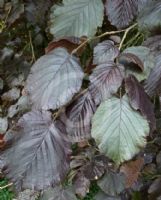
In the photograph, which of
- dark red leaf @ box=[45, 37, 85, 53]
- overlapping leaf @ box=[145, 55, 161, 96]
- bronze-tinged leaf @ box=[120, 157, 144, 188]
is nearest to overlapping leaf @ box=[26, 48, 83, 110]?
dark red leaf @ box=[45, 37, 85, 53]

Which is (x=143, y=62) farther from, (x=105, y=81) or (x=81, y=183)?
(x=81, y=183)

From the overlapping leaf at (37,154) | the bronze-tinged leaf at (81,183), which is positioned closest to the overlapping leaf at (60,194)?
the bronze-tinged leaf at (81,183)

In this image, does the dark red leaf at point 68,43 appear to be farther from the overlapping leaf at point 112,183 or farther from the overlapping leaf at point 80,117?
the overlapping leaf at point 112,183

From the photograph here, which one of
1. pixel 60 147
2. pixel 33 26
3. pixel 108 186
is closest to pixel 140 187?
pixel 108 186

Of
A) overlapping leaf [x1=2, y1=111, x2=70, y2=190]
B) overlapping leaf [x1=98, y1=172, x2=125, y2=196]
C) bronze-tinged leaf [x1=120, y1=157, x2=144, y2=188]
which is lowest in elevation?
overlapping leaf [x1=98, y1=172, x2=125, y2=196]

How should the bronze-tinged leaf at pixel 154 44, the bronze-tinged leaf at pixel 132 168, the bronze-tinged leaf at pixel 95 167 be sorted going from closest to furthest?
the bronze-tinged leaf at pixel 154 44
the bronze-tinged leaf at pixel 132 168
the bronze-tinged leaf at pixel 95 167

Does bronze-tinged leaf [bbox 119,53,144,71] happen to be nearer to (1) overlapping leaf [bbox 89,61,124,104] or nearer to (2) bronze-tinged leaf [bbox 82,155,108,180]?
(1) overlapping leaf [bbox 89,61,124,104]
